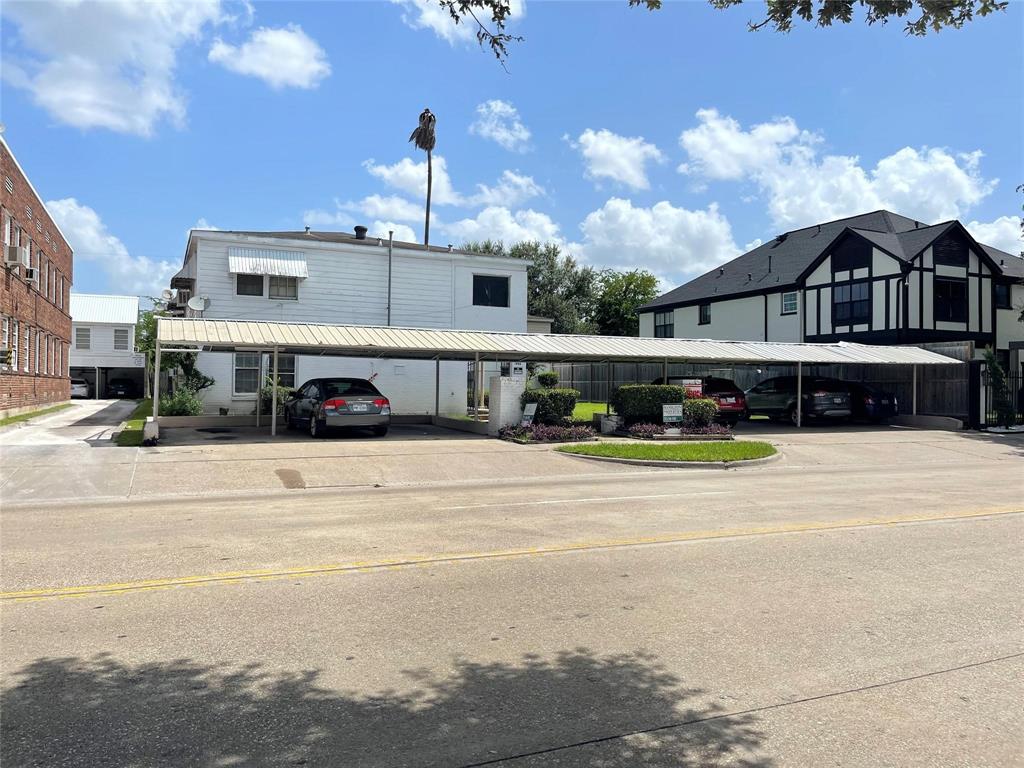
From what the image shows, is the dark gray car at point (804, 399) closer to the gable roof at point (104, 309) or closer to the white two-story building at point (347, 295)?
the white two-story building at point (347, 295)

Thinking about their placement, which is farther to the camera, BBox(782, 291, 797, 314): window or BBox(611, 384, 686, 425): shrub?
BBox(782, 291, 797, 314): window

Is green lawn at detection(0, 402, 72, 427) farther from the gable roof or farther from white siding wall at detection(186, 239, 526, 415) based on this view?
the gable roof

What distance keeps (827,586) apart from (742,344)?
21520 mm

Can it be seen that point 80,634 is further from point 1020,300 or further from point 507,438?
point 1020,300

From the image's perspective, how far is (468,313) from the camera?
93.6ft

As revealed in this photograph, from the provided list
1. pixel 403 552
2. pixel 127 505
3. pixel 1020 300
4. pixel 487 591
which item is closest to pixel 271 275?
pixel 127 505

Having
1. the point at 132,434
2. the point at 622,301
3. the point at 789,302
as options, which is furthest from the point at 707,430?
the point at 622,301

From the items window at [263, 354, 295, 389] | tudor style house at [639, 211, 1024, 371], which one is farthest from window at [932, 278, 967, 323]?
window at [263, 354, 295, 389]

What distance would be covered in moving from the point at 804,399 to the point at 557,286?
39448mm

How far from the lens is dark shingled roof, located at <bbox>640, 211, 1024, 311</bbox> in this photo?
33.9 meters

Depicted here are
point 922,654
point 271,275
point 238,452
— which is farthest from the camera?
point 271,275

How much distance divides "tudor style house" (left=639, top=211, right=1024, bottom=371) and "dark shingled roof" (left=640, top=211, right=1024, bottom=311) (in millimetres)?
89

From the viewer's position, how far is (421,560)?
273 inches

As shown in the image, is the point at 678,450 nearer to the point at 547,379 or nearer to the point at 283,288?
the point at 283,288
